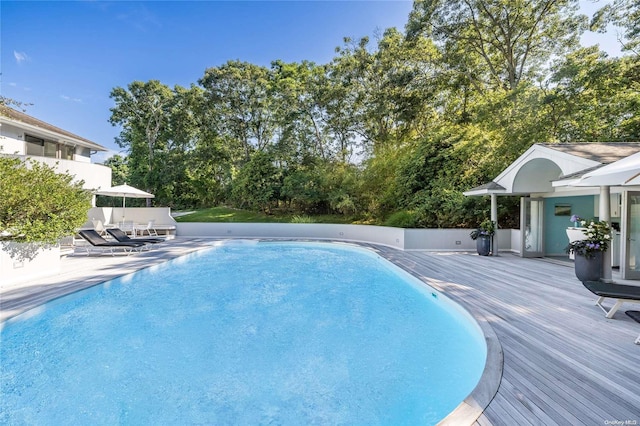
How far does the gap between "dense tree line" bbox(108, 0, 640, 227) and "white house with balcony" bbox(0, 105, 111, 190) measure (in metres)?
7.41

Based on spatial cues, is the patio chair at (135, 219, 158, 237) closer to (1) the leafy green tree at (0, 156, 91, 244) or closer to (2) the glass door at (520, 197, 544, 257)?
(1) the leafy green tree at (0, 156, 91, 244)

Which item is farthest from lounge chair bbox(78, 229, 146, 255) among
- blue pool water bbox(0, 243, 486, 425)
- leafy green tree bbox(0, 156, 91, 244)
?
blue pool water bbox(0, 243, 486, 425)

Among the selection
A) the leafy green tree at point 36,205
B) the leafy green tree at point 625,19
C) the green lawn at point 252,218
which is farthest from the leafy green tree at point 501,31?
the leafy green tree at point 36,205

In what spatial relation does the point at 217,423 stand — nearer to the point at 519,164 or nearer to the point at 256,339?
the point at 256,339

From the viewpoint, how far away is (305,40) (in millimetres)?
17078

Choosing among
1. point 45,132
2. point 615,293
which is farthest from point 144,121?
point 615,293

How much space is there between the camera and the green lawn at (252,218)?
16641 millimetres

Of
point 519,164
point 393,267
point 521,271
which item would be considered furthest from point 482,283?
point 519,164

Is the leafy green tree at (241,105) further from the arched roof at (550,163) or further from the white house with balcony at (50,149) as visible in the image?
the arched roof at (550,163)

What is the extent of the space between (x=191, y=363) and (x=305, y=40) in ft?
59.6

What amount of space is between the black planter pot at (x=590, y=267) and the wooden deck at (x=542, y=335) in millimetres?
297

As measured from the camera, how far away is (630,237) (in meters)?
6.08

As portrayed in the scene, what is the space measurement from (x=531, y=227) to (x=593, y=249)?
178 inches

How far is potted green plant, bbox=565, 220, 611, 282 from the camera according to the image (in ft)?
18.2
